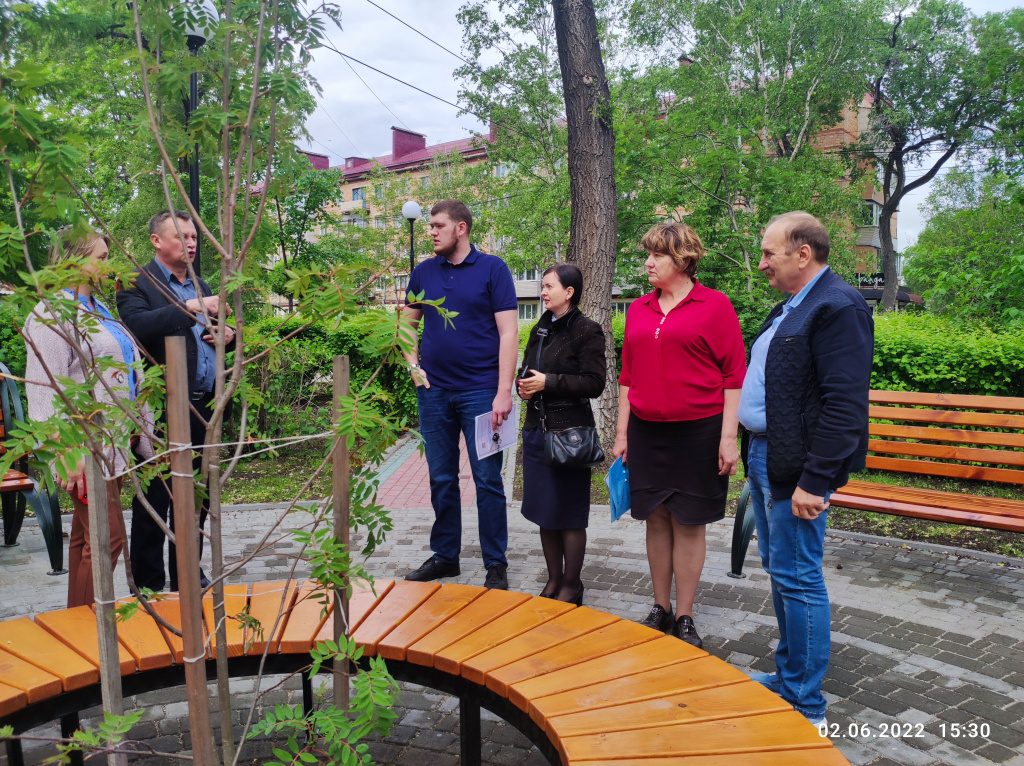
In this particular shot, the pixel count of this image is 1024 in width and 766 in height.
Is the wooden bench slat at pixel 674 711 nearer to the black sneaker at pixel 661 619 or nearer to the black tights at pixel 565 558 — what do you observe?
the black sneaker at pixel 661 619

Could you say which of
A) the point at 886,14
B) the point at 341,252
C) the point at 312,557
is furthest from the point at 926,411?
the point at 886,14

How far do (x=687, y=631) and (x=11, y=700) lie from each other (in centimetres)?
255

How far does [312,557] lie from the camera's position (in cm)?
156

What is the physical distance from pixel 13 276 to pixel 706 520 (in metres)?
2.68

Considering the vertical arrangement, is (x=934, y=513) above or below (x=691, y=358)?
below

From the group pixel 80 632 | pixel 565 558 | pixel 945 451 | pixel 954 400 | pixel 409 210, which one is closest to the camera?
pixel 80 632

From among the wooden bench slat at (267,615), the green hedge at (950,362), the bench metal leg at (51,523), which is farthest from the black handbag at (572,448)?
the green hedge at (950,362)

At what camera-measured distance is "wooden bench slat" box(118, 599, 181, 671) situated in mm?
2059

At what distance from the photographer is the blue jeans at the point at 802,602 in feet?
8.55

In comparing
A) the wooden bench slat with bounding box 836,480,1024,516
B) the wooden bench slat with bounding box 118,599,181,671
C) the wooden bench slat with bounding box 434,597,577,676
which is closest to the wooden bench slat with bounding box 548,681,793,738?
the wooden bench slat with bounding box 434,597,577,676

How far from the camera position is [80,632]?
2217 millimetres

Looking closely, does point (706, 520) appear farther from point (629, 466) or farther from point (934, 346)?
point (934, 346)

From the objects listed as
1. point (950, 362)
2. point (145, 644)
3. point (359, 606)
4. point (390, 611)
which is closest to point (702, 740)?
point (390, 611)

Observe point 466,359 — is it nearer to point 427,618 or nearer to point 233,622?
point 427,618
